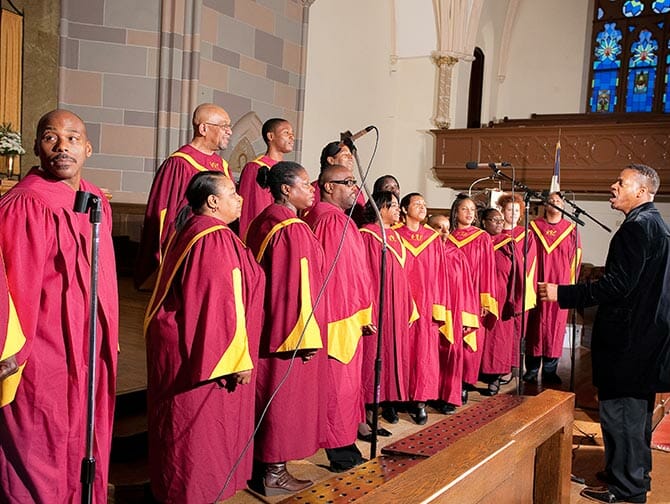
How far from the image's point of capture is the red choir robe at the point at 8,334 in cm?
218

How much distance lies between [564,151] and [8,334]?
11.4 meters

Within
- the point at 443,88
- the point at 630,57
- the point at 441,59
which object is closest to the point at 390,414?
the point at 443,88

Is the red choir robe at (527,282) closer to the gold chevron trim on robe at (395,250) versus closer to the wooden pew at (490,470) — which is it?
the gold chevron trim on robe at (395,250)

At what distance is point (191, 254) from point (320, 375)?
110 cm

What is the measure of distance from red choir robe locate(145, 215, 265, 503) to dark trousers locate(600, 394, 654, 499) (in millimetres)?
2128

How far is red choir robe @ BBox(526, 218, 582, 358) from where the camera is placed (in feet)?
A: 21.7

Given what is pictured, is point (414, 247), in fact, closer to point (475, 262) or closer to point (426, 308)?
point (426, 308)

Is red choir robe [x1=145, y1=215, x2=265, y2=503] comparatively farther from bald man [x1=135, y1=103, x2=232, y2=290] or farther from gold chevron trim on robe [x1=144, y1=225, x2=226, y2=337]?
bald man [x1=135, y1=103, x2=232, y2=290]

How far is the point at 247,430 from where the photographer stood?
3162 millimetres

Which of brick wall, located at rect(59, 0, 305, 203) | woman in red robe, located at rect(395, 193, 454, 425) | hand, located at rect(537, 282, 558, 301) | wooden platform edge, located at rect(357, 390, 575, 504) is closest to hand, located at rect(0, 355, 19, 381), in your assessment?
wooden platform edge, located at rect(357, 390, 575, 504)

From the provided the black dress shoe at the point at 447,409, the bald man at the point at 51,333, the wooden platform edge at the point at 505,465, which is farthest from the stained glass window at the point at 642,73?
the bald man at the point at 51,333

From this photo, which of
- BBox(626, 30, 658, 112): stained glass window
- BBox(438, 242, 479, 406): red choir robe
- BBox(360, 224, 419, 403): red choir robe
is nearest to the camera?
BBox(360, 224, 419, 403): red choir robe

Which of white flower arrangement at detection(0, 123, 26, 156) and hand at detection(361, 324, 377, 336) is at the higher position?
white flower arrangement at detection(0, 123, 26, 156)

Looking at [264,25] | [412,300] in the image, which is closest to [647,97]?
[264,25]
